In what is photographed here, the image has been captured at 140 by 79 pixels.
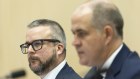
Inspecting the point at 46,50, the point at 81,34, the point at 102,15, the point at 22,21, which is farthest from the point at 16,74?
the point at 22,21

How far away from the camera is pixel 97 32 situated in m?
1.87

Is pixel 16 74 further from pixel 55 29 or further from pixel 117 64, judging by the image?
pixel 55 29

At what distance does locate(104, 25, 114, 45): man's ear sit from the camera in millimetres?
1870

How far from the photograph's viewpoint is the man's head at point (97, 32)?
73.5 inches

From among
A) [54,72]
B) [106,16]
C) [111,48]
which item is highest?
[106,16]

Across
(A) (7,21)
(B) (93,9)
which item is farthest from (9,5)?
(B) (93,9)

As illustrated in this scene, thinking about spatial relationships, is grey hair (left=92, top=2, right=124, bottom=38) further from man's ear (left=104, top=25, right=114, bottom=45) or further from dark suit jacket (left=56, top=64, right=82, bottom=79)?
dark suit jacket (left=56, top=64, right=82, bottom=79)

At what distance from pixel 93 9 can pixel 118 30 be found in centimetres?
15

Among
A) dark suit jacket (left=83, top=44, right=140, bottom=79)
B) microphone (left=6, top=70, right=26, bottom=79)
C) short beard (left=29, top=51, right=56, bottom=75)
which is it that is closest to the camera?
microphone (left=6, top=70, right=26, bottom=79)

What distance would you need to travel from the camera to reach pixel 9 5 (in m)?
4.09

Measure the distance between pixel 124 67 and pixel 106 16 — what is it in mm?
247

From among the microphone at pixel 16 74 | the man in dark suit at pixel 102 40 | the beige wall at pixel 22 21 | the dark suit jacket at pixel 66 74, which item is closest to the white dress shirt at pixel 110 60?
the man in dark suit at pixel 102 40

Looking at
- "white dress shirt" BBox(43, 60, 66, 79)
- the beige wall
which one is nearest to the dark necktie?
"white dress shirt" BBox(43, 60, 66, 79)

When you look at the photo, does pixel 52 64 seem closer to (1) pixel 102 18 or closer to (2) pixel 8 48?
(1) pixel 102 18
